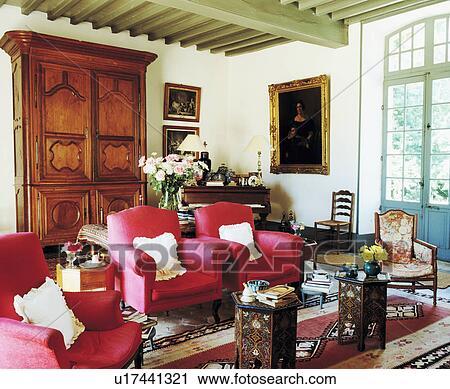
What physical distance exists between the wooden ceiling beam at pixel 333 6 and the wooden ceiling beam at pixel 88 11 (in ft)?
9.20

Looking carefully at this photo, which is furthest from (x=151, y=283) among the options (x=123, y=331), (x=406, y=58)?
(x=406, y=58)

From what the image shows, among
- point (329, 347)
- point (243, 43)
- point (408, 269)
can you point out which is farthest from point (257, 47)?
point (329, 347)

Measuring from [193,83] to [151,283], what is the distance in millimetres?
5498

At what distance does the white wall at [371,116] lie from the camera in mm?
6750

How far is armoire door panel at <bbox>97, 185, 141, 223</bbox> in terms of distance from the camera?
6621 mm

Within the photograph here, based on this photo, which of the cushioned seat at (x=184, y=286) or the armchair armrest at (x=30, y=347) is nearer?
the armchair armrest at (x=30, y=347)

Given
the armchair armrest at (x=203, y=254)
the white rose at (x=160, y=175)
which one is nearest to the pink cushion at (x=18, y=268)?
the armchair armrest at (x=203, y=254)

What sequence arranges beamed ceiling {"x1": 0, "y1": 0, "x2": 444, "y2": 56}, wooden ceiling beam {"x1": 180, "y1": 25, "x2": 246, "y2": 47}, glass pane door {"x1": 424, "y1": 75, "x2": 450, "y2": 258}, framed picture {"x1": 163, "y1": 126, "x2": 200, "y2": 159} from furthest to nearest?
1. framed picture {"x1": 163, "y1": 126, "x2": 200, "y2": 159}
2. wooden ceiling beam {"x1": 180, "y1": 25, "x2": 246, "y2": 47}
3. glass pane door {"x1": 424, "y1": 75, "x2": 450, "y2": 258}
4. beamed ceiling {"x1": 0, "y1": 0, "x2": 444, "y2": 56}

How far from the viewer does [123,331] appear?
269 cm

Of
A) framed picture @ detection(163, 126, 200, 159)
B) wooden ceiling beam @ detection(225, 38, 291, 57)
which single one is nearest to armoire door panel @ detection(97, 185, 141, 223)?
framed picture @ detection(163, 126, 200, 159)

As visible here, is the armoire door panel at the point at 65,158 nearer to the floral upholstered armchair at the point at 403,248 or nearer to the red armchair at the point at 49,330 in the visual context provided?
the red armchair at the point at 49,330

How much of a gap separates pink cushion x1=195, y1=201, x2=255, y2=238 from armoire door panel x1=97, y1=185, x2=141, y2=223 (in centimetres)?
235

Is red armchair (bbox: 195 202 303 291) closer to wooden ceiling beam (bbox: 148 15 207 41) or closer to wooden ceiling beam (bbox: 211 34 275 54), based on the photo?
wooden ceiling beam (bbox: 148 15 207 41)

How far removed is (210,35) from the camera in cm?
761
